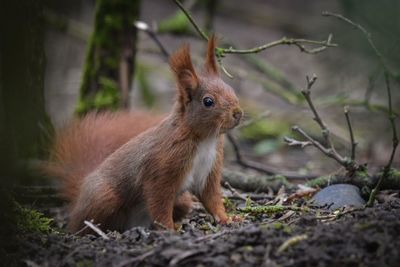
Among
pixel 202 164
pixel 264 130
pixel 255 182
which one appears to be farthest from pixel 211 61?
pixel 264 130

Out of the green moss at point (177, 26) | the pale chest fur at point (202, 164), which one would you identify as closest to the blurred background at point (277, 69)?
the green moss at point (177, 26)

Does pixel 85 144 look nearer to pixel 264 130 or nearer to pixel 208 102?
pixel 208 102

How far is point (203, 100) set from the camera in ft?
14.3

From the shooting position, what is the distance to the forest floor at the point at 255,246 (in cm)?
304

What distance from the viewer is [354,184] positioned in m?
4.69

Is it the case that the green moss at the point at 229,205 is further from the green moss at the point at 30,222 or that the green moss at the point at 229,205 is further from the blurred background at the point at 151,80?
the green moss at the point at 30,222

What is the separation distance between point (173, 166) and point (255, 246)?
118cm

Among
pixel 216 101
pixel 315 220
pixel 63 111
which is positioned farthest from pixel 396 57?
pixel 63 111

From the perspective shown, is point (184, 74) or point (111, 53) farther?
point (111, 53)

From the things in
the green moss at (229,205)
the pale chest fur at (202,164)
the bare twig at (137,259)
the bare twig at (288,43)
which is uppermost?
the bare twig at (288,43)

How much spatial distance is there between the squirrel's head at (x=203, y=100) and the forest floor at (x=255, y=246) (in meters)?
0.87

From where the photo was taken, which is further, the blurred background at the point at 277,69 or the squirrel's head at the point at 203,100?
the blurred background at the point at 277,69

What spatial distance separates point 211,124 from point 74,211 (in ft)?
4.00

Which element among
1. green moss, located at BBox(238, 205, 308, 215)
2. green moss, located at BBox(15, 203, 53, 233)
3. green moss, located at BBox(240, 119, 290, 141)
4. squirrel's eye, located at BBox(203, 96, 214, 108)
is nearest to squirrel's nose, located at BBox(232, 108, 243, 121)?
squirrel's eye, located at BBox(203, 96, 214, 108)
